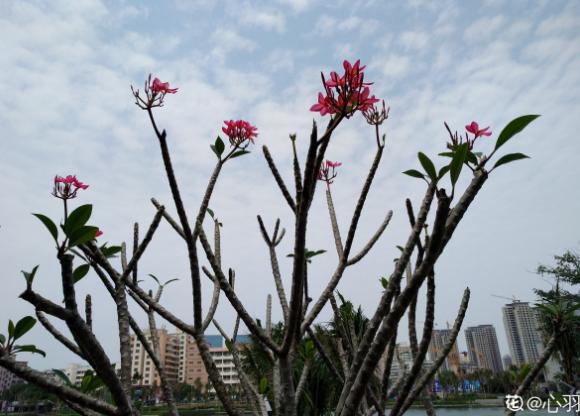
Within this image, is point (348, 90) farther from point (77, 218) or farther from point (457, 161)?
point (77, 218)

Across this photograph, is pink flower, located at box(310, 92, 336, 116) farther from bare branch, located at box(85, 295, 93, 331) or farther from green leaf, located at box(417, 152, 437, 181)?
bare branch, located at box(85, 295, 93, 331)

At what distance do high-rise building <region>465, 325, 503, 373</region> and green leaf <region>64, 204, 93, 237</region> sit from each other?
127 m

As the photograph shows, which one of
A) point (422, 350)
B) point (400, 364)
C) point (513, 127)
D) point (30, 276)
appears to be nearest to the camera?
point (30, 276)

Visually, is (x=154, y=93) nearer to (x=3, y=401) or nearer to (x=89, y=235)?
(x=89, y=235)

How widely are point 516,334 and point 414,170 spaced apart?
113m

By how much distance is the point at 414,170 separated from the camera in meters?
1.19

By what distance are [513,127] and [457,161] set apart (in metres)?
0.19

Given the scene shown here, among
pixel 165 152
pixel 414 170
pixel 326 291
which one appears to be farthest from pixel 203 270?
pixel 414 170

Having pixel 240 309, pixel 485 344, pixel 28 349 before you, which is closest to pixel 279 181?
pixel 240 309

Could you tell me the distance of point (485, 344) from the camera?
11444 centimetres

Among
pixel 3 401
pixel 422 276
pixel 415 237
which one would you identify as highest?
pixel 415 237

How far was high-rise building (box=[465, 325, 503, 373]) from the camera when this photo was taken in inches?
4451

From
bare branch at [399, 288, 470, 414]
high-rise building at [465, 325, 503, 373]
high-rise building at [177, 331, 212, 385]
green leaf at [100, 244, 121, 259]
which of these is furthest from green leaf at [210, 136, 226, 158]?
high-rise building at [465, 325, 503, 373]

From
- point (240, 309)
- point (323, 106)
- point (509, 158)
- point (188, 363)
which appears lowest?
point (188, 363)
